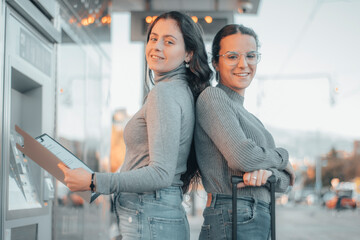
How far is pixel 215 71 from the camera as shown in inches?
91.6

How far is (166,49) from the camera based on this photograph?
2072 millimetres

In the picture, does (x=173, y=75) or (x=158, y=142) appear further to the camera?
(x=173, y=75)

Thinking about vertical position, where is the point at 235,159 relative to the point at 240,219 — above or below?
above

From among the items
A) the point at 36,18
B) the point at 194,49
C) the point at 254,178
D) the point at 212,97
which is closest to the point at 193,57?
the point at 194,49

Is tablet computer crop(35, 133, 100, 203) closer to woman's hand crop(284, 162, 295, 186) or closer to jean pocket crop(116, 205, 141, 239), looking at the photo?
jean pocket crop(116, 205, 141, 239)

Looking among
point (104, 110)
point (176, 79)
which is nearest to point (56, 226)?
point (176, 79)

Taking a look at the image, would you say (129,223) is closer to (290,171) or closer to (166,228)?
(166,228)

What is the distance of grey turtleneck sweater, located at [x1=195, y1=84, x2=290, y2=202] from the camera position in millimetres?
1958

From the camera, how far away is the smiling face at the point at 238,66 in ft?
7.27

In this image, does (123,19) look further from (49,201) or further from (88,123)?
(49,201)

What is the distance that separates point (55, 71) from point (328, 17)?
24082mm

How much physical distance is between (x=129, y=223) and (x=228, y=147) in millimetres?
479

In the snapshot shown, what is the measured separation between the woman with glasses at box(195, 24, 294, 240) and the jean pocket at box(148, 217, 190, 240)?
203mm

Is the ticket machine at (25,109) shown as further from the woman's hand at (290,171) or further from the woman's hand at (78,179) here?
the woman's hand at (290,171)
